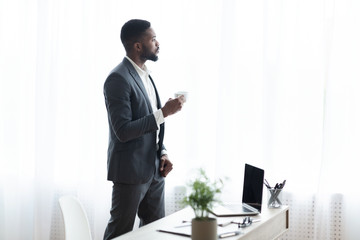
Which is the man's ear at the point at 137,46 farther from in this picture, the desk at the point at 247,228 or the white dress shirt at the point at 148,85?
the desk at the point at 247,228

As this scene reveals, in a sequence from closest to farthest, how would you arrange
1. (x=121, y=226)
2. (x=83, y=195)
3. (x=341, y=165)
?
(x=121, y=226), (x=341, y=165), (x=83, y=195)

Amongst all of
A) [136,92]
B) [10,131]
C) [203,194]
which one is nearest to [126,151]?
[136,92]

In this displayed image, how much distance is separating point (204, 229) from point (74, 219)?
89 cm

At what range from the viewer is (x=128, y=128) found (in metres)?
2.76

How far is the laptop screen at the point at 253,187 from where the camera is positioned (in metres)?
2.62

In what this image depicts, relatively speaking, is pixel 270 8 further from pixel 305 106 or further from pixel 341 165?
pixel 341 165

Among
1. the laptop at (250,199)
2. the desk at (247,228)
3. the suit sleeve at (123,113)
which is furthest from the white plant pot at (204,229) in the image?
the suit sleeve at (123,113)

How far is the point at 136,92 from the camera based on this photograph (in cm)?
289

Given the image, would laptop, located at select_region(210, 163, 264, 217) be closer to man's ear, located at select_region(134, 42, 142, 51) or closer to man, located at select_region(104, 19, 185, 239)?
man, located at select_region(104, 19, 185, 239)

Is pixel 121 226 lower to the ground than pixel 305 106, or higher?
lower

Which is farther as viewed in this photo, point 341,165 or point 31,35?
point 31,35

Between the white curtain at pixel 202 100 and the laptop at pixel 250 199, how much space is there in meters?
0.61

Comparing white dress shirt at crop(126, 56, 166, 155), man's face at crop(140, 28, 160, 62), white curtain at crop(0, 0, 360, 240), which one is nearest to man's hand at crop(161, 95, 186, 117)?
white dress shirt at crop(126, 56, 166, 155)

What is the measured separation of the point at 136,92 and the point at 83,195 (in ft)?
4.75
